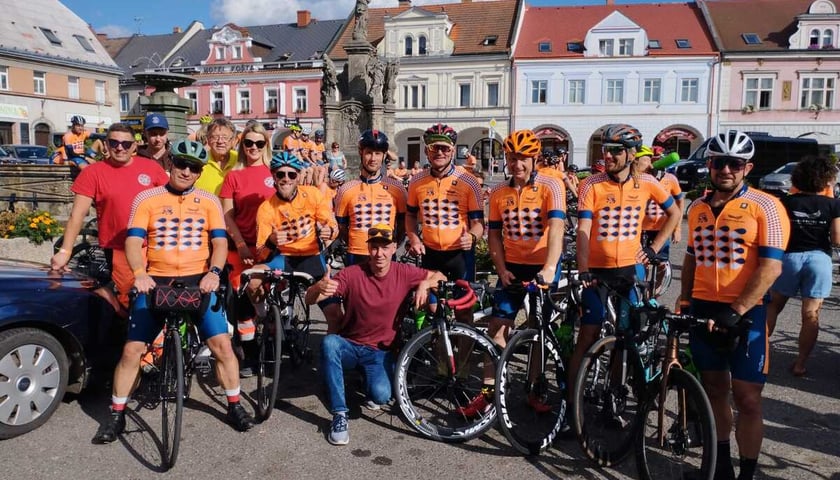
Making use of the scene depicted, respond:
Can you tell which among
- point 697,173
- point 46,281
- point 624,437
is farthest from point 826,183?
point 697,173

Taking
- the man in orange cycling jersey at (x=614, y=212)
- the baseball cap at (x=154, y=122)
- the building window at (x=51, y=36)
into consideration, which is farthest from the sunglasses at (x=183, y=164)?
the building window at (x=51, y=36)

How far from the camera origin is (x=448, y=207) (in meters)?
5.64

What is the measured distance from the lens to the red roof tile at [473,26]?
43.4m

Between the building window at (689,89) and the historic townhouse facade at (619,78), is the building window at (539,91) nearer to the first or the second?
the historic townhouse facade at (619,78)

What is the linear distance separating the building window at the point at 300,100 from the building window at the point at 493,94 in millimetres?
13973

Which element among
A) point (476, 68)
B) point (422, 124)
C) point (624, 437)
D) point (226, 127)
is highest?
point (476, 68)

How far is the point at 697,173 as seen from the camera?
2531 centimetres

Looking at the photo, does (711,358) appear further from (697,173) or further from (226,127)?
(697,173)

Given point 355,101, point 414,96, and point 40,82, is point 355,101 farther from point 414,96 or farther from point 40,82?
point 40,82

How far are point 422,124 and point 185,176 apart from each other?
1604 inches

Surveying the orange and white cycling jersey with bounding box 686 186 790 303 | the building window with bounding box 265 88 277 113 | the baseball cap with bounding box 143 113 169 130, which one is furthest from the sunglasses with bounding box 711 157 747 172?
the building window with bounding box 265 88 277 113

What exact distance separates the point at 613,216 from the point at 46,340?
13.9ft

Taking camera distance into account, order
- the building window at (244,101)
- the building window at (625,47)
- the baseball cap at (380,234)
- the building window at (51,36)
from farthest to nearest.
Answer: the building window at (244,101)
the building window at (51,36)
the building window at (625,47)
the baseball cap at (380,234)

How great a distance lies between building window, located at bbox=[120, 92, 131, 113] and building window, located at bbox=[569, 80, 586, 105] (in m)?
36.2
